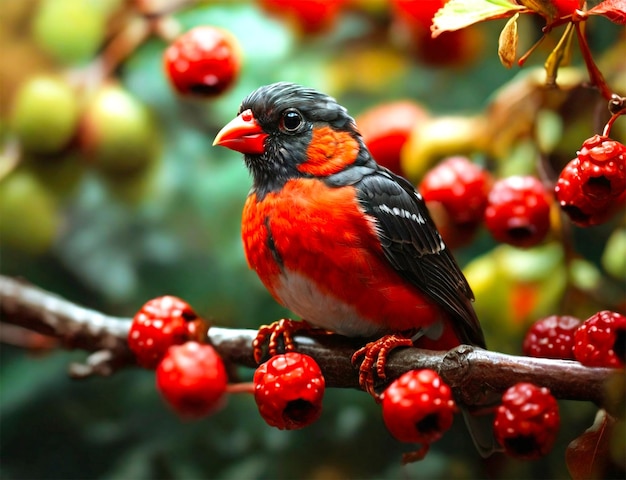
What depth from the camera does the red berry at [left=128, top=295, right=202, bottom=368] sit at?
0.50m

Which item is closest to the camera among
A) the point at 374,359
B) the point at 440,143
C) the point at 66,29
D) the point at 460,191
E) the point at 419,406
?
the point at 419,406

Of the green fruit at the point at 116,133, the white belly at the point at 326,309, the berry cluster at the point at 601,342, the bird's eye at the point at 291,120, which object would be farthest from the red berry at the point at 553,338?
the green fruit at the point at 116,133

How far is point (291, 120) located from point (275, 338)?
152mm

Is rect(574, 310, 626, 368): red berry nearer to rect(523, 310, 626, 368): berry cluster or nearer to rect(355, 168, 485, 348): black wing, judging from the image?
rect(523, 310, 626, 368): berry cluster

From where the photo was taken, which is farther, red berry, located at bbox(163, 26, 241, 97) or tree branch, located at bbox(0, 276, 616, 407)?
red berry, located at bbox(163, 26, 241, 97)

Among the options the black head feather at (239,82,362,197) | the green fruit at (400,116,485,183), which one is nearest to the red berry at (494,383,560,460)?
the black head feather at (239,82,362,197)

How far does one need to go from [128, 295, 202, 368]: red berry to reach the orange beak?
0.39 feet

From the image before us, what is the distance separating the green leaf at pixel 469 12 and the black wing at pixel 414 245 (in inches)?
6.1

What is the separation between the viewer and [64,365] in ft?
2.71

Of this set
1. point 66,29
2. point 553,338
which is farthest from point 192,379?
point 66,29

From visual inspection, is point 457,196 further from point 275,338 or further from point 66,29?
point 66,29

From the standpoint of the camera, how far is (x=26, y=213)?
0.78 m

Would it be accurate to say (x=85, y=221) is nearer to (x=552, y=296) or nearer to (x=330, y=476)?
(x=330, y=476)

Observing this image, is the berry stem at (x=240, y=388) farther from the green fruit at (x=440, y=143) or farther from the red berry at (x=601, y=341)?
the green fruit at (x=440, y=143)
